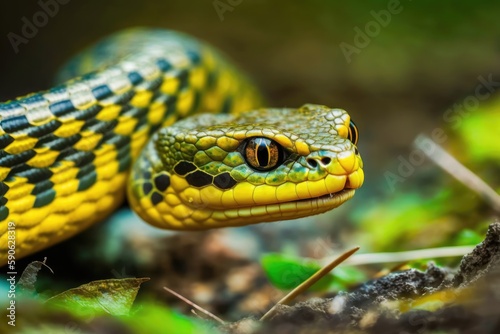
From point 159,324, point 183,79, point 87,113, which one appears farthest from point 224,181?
point 159,324

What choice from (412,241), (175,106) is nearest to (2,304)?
(175,106)

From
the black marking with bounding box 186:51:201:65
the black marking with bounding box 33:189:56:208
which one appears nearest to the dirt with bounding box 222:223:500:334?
the black marking with bounding box 33:189:56:208

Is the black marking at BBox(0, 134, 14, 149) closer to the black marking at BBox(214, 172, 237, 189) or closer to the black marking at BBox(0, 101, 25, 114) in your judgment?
the black marking at BBox(0, 101, 25, 114)

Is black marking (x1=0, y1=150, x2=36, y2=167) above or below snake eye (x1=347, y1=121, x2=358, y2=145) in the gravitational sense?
below

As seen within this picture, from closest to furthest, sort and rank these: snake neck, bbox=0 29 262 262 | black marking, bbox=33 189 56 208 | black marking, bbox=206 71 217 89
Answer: snake neck, bbox=0 29 262 262 < black marking, bbox=33 189 56 208 < black marking, bbox=206 71 217 89

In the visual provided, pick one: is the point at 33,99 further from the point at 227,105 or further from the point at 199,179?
the point at 227,105

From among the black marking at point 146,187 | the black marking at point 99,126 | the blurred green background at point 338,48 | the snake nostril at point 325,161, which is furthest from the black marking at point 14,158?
the blurred green background at point 338,48
